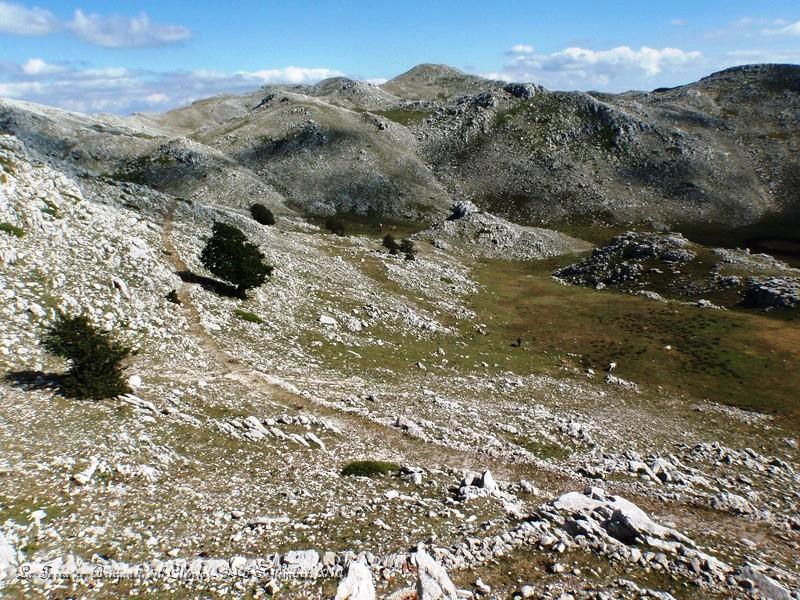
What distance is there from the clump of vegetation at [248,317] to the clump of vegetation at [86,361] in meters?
14.8

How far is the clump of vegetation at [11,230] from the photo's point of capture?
32406 millimetres

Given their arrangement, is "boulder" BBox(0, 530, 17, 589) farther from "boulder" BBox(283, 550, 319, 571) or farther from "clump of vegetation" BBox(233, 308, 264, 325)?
"clump of vegetation" BBox(233, 308, 264, 325)

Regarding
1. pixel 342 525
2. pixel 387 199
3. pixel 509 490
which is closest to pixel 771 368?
pixel 509 490

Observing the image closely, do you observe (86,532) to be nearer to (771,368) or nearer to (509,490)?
(509,490)

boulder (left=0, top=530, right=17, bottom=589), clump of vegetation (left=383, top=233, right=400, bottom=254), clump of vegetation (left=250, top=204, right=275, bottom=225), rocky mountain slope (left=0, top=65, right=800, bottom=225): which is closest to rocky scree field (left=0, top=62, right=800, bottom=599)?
boulder (left=0, top=530, right=17, bottom=589)

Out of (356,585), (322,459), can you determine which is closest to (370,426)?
(322,459)

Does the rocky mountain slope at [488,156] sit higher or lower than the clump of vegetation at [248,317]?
higher

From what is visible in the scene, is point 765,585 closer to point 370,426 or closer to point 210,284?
point 370,426

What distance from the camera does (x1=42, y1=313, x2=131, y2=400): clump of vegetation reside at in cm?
2175

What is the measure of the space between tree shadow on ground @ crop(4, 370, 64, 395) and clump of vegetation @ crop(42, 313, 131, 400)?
0.45 m

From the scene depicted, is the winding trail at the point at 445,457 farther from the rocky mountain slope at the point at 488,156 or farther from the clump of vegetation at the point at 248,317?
the rocky mountain slope at the point at 488,156

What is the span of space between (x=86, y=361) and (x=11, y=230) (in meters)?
17.8

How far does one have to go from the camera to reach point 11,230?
32688mm

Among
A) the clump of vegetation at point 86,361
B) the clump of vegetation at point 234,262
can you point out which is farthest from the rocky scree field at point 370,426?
the clump of vegetation at point 234,262
